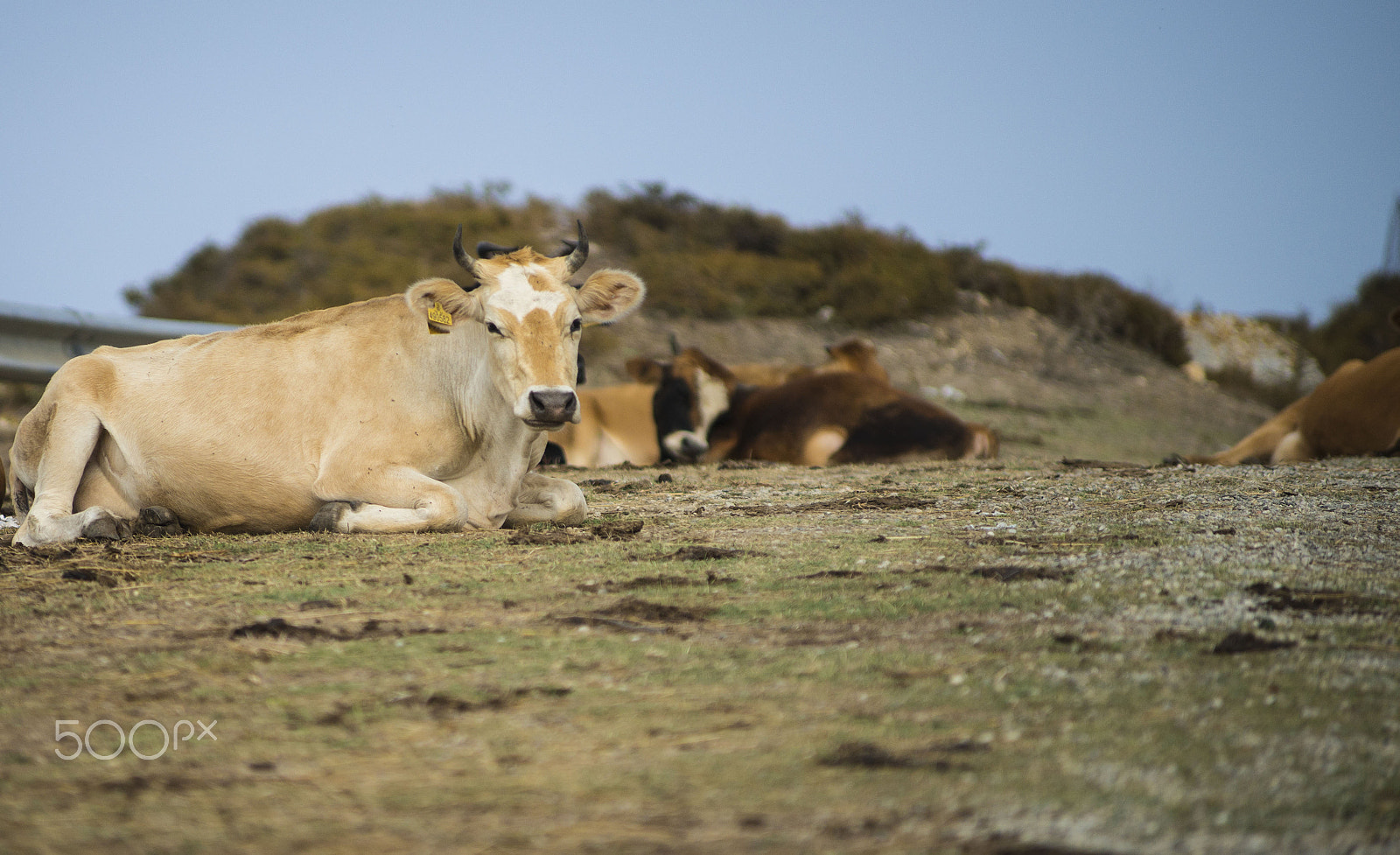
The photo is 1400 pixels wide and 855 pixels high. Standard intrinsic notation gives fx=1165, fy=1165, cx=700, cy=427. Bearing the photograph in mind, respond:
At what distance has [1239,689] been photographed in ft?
8.57

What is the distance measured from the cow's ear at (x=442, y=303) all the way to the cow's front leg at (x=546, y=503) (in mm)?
919

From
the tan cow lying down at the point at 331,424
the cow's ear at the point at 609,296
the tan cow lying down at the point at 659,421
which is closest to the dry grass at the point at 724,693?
the tan cow lying down at the point at 331,424

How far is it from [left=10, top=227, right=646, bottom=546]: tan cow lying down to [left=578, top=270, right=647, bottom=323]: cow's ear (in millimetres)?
54

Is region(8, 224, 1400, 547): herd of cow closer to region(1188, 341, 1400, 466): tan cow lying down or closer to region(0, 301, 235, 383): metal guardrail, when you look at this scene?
region(0, 301, 235, 383): metal guardrail

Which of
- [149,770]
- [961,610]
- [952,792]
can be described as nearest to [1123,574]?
[961,610]

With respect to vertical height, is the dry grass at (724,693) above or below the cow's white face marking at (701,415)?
below

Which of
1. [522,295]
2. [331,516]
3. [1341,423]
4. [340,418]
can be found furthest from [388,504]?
[1341,423]

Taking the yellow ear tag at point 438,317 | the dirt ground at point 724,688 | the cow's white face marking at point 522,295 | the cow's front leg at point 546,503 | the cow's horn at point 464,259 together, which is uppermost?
the cow's horn at point 464,259

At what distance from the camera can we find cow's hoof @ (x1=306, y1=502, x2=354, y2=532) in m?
5.60

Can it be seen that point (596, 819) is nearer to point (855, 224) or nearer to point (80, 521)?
point (80, 521)

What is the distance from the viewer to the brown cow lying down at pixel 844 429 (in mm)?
10781

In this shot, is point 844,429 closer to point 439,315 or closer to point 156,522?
point 439,315

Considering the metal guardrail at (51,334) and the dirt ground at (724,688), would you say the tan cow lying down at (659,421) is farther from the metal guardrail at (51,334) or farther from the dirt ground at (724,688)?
the dirt ground at (724,688)

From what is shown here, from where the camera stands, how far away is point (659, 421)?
12578 millimetres
